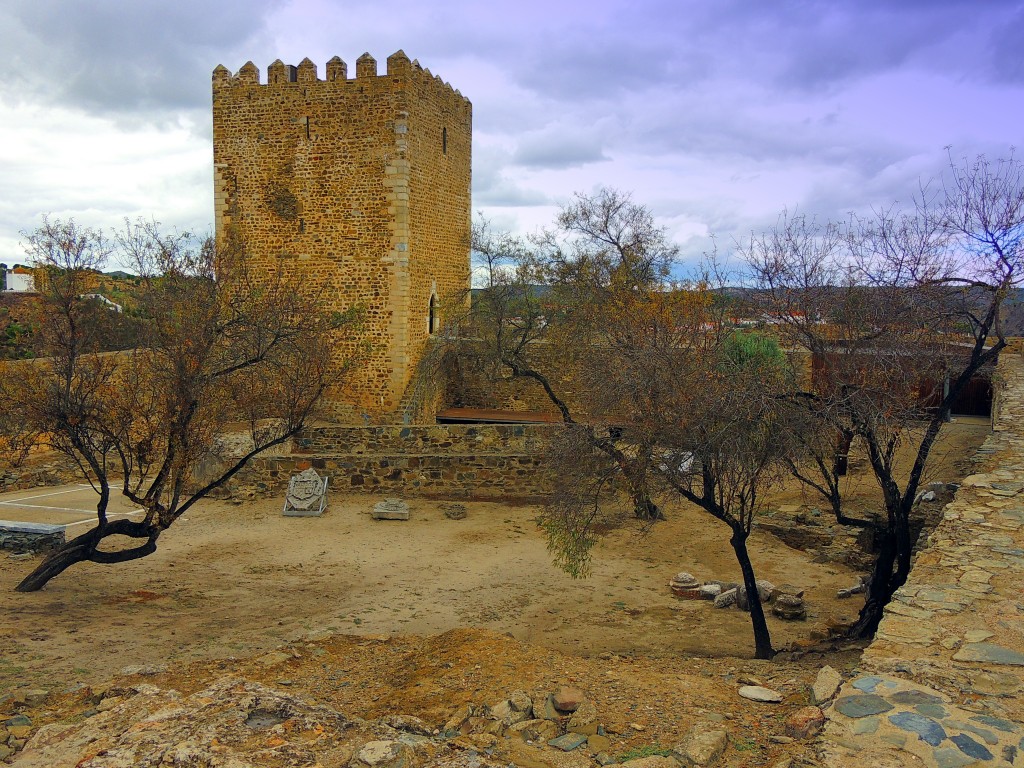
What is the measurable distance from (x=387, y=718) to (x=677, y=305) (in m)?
11.7

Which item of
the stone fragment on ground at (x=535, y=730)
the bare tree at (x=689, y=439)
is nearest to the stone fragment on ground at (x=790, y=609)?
the bare tree at (x=689, y=439)

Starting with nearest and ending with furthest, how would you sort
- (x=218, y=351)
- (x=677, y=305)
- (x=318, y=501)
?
(x=218, y=351), (x=318, y=501), (x=677, y=305)

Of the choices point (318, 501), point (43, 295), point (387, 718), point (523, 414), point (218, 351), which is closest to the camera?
point (387, 718)

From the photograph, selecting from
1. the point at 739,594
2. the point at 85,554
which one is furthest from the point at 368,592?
the point at 739,594

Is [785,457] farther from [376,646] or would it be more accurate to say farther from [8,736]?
[8,736]

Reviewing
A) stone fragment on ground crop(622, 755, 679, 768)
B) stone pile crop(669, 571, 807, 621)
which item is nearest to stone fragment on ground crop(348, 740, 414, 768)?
stone fragment on ground crop(622, 755, 679, 768)

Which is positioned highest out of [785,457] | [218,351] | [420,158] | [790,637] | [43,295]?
[420,158]

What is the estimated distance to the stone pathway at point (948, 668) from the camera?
366 cm

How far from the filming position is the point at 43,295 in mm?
8812

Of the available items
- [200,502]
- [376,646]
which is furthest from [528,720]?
[200,502]

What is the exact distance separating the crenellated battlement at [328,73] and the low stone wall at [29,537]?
1224 centimetres

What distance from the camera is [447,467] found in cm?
1424

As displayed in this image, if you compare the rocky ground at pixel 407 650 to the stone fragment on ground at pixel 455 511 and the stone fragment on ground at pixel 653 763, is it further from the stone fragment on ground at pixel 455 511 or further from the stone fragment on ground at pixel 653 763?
the stone fragment on ground at pixel 455 511

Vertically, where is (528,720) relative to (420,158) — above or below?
below
